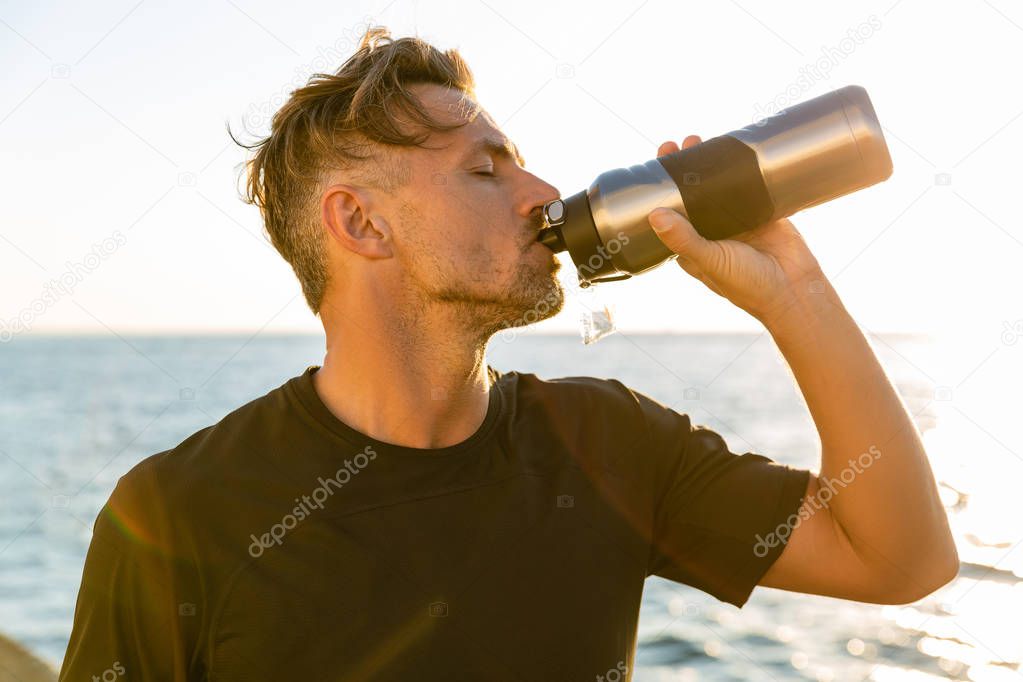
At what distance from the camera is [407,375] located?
2.39m

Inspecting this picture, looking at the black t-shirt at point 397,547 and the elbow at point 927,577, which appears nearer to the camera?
the black t-shirt at point 397,547

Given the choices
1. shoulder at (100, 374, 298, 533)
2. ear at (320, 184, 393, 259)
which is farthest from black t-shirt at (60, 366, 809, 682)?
ear at (320, 184, 393, 259)

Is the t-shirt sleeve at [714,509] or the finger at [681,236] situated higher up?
the finger at [681,236]

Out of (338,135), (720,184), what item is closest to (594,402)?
(720,184)

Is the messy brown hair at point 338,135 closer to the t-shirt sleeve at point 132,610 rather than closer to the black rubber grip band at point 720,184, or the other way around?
the black rubber grip band at point 720,184

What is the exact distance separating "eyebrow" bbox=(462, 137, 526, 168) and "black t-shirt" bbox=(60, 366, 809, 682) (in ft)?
2.36

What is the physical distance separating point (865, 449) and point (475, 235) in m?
1.12

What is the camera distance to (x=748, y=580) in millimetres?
2367

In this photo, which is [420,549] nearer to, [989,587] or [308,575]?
[308,575]

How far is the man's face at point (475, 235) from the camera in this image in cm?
236

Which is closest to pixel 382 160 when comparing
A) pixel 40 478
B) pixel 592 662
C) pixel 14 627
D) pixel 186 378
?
pixel 592 662

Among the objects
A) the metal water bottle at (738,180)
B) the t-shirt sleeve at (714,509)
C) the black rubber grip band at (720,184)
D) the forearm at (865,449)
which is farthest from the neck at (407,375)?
the forearm at (865,449)

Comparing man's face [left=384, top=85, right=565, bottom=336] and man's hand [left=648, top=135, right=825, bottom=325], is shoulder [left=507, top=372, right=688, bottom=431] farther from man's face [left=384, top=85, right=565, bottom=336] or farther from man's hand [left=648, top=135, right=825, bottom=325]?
man's hand [left=648, top=135, right=825, bottom=325]

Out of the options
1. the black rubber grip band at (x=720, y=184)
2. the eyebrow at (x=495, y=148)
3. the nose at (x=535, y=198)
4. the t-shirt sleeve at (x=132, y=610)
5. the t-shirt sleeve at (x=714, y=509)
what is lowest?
the t-shirt sleeve at (x=132, y=610)
